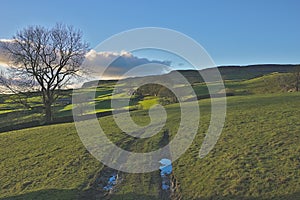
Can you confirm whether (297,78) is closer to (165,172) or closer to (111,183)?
(165,172)

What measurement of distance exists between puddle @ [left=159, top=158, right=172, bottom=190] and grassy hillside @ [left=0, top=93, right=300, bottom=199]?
37cm

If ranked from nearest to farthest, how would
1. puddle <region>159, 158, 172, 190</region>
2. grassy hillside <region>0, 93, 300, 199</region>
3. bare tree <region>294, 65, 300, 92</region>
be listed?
grassy hillside <region>0, 93, 300, 199</region> < puddle <region>159, 158, 172, 190</region> < bare tree <region>294, 65, 300, 92</region>

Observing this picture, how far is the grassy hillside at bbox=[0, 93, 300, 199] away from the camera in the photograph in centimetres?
1330

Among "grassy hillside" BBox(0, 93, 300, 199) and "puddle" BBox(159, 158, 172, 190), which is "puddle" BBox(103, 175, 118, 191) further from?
"puddle" BBox(159, 158, 172, 190)

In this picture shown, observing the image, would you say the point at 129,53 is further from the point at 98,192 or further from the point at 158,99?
the point at 158,99

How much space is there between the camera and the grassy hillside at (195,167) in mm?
13305

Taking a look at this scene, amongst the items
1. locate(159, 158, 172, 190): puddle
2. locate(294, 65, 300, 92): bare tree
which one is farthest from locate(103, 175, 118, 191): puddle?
locate(294, 65, 300, 92): bare tree

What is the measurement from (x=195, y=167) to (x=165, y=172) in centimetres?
170

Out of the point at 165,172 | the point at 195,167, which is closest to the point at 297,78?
the point at 195,167

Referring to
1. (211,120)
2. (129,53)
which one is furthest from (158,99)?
(129,53)

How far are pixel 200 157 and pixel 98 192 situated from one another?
6.71 meters

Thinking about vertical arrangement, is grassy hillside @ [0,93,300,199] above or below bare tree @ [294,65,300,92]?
below

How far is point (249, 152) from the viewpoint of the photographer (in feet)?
57.0

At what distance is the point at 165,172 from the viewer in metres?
16.4
